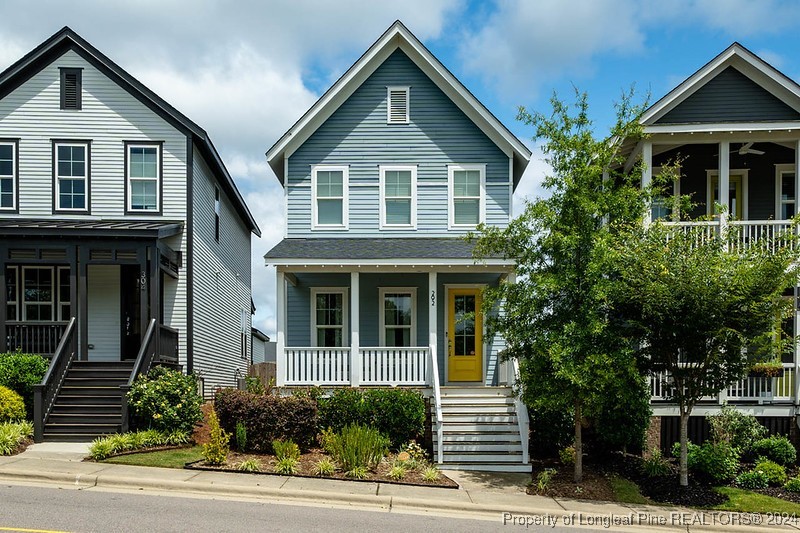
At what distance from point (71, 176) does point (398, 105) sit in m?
9.04

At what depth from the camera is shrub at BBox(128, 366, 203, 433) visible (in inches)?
608

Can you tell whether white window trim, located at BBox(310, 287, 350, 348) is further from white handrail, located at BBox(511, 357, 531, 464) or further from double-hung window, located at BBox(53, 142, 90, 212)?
double-hung window, located at BBox(53, 142, 90, 212)

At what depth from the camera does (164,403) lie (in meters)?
15.5

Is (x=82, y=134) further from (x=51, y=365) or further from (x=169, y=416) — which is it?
(x=169, y=416)

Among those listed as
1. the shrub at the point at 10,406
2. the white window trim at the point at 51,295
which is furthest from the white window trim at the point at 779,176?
the white window trim at the point at 51,295

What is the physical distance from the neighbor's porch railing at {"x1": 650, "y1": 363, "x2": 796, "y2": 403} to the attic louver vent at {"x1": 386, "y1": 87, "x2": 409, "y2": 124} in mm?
9417

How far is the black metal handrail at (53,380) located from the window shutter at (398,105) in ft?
31.9

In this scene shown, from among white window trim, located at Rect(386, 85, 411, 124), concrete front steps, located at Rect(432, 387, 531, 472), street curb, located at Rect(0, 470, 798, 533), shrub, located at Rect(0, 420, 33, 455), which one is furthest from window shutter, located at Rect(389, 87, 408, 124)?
shrub, located at Rect(0, 420, 33, 455)

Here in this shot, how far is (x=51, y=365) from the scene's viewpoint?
16375 mm

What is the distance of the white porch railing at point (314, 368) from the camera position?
17.6m

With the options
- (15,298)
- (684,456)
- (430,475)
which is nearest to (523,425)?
(430,475)

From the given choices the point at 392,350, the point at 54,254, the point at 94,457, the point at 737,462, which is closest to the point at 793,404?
the point at 737,462

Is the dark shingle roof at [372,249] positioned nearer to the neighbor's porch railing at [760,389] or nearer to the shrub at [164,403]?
the shrub at [164,403]

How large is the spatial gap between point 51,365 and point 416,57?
11942 mm
